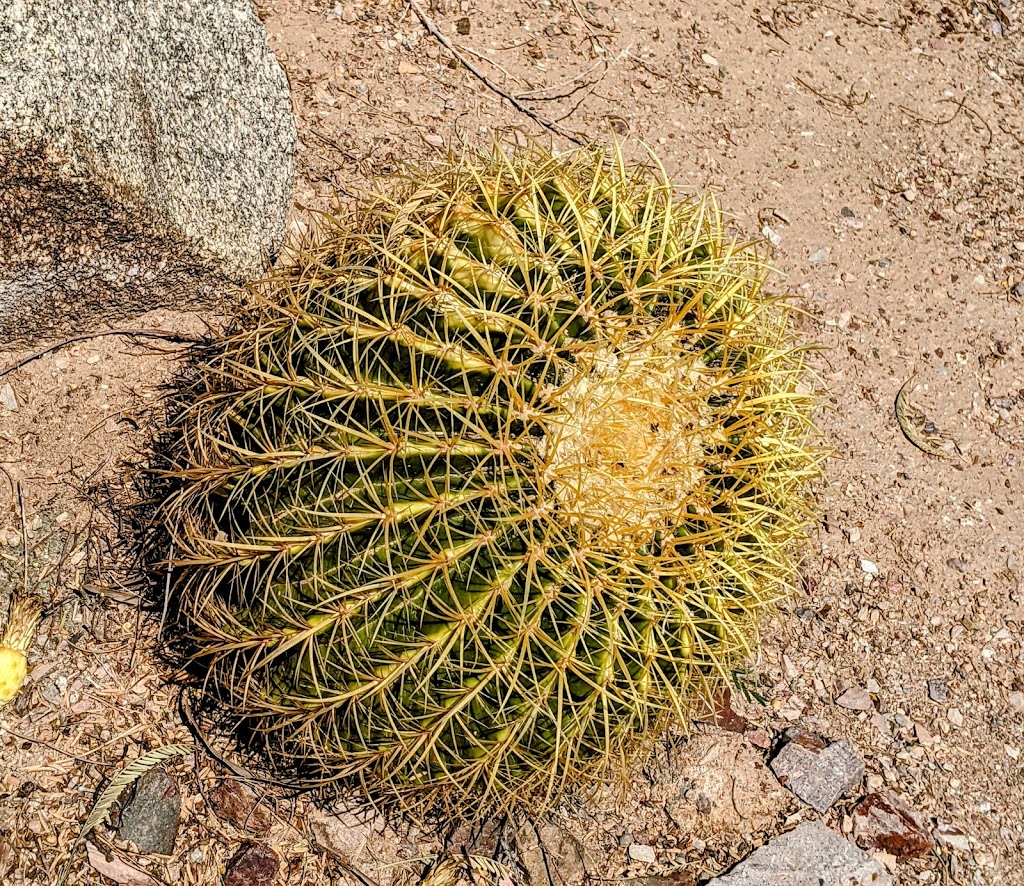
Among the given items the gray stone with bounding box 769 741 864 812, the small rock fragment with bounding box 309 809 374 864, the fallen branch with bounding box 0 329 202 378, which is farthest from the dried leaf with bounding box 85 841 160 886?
the gray stone with bounding box 769 741 864 812

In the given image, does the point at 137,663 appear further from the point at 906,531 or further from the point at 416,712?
the point at 906,531

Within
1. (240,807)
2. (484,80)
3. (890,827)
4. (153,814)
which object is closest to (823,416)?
(890,827)

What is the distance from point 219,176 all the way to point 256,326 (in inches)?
39.8

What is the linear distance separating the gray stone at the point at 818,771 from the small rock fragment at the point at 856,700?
178 mm

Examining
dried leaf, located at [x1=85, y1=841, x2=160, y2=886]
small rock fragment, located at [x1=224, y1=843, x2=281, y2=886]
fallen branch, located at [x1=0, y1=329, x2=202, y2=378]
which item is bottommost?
dried leaf, located at [x1=85, y1=841, x2=160, y2=886]

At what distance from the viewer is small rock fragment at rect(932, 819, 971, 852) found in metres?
3.54

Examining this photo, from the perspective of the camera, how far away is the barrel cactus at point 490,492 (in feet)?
7.24

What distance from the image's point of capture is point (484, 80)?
484cm

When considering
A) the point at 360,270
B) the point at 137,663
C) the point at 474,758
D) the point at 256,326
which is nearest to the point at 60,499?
the point at 137,663

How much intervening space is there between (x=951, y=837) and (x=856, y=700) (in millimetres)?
546

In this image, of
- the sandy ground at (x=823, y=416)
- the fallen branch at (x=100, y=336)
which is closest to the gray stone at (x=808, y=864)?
the sandy ground at (x=823, y=416)

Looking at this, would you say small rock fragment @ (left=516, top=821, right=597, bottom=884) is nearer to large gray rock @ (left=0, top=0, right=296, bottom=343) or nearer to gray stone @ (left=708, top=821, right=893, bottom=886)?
gray stone @ (left=708, top=821, right=893, bottom=886)

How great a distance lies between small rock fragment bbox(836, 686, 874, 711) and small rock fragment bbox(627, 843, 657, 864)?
97 centimetres

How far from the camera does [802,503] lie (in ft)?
9.07
